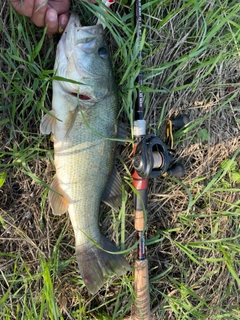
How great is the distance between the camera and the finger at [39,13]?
73.3 inches

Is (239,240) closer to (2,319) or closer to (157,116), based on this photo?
(157,116)

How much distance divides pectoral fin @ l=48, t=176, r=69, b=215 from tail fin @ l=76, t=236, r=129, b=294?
286 mm

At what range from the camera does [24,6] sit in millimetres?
1896

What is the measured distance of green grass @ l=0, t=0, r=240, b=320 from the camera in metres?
2.13

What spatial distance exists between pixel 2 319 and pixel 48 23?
75.1 inches

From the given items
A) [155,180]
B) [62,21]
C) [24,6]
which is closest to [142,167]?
[155,180]

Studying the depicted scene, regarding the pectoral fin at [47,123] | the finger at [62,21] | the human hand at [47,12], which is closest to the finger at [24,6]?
the human hand at [47,12]

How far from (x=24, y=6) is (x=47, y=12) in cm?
13

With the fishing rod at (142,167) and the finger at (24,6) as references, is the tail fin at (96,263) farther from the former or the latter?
the finger at (24,6)

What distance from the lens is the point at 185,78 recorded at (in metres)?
2.52

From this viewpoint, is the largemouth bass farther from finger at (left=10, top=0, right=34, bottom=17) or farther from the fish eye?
finger at (left=10, top=0, right=34, bottom=17)

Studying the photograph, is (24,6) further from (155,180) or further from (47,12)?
(155,180)

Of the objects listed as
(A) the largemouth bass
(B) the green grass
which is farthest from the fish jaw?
(B) the green grass

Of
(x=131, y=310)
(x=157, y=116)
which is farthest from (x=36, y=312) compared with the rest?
(x=157, y=116)
